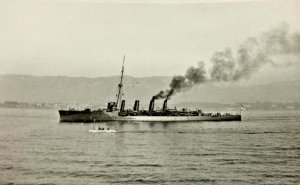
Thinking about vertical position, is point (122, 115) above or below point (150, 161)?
above

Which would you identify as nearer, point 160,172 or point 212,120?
point 160,172

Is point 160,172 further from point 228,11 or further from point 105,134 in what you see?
point 105,134

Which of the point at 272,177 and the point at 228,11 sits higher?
the point at 228,11

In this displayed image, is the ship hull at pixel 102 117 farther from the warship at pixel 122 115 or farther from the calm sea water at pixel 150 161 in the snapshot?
the calm sea water at pixel 150 161

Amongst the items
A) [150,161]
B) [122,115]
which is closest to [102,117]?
[122,115]

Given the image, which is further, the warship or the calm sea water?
the warship

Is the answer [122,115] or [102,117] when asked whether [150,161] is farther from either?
[122,115]

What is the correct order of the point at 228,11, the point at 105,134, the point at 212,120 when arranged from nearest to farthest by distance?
the point at 228,11
the point at 105,134
the point at 212,120

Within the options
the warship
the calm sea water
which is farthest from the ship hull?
the calm sea water

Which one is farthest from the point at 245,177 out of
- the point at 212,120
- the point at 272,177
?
the point at 212,120

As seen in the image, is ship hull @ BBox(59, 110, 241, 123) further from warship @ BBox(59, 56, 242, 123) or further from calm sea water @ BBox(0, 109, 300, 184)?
calm sea water @ BBox(0, 109, 300, 184)

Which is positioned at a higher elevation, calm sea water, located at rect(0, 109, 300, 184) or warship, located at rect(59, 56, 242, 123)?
warship, located at rect(59, 56, 242, 123)
